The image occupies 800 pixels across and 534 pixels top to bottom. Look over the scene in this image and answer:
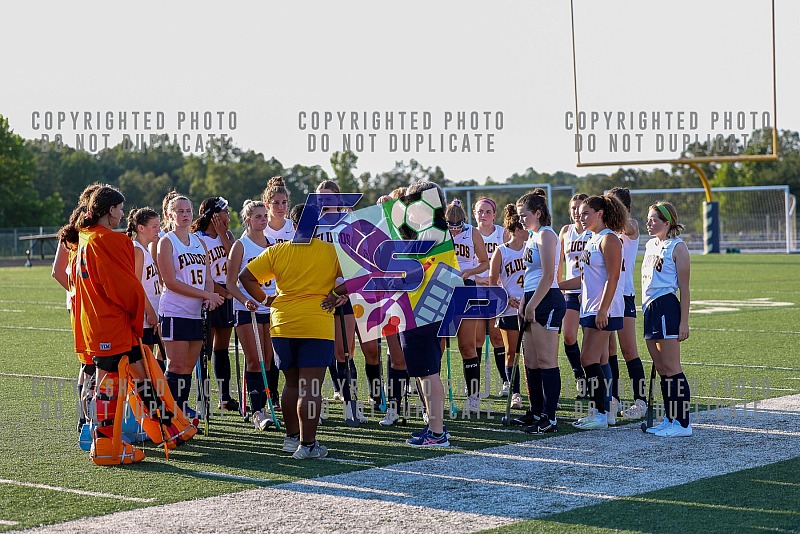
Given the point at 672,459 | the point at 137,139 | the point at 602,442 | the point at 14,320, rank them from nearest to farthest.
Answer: the point at 672,459 < the point at 602,442 < the point at 137,139 < the point at 14,320

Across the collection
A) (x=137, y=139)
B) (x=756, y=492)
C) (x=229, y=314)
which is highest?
(x=137, y=139)

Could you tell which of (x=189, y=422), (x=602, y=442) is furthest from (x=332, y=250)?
(x=602, y=442)

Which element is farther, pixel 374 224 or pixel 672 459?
pixel 374 224

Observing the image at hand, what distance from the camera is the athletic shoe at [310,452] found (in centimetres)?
708

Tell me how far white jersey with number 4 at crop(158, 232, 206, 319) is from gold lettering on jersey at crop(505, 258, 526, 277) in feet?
8.77

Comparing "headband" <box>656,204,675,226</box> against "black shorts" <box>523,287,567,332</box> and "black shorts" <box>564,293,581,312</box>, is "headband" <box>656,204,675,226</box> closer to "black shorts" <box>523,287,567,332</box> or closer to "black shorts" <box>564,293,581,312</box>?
"black shorts" <box>523,287,567,332</box>

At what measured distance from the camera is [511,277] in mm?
9164

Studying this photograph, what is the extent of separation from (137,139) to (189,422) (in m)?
7.63

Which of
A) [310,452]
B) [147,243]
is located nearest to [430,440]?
[310,452]

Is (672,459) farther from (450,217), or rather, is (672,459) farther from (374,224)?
(450,217)

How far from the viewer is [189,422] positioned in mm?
7871

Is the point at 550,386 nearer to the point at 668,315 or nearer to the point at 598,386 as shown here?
the point at 598,386

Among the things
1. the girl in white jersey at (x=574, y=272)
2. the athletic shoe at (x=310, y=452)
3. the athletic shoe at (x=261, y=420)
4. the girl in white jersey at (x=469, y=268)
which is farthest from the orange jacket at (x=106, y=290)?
the girl in white jersey at (x=574, y=272)

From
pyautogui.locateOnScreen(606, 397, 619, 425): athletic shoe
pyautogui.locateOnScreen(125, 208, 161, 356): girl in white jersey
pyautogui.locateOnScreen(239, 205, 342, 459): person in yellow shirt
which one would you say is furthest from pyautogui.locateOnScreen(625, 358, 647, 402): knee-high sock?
pyautogui.locateOnScreen(125, 208, 161, 356): girl in white jersey
